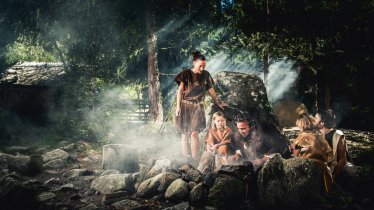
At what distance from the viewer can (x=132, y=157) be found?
24.5 ft

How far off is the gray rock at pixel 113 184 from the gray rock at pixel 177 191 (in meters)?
1.04

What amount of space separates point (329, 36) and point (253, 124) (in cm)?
645

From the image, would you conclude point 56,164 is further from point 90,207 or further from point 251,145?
point 251,145

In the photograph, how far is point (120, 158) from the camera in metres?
7.30

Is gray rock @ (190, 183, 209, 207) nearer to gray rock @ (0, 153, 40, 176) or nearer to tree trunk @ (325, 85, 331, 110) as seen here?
gray rock @ (0, 153, 40, 176)

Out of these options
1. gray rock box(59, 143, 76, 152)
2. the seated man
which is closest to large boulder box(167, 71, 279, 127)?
the seated man

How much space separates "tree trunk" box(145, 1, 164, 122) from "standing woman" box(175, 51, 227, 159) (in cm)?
682

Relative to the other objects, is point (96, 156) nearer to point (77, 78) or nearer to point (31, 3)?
point (77, 78)

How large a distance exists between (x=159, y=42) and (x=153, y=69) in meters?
3.61

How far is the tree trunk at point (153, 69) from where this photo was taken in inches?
514

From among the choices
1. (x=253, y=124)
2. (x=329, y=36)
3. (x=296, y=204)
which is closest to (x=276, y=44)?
(x=329, y=36)

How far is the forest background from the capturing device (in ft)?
38.4

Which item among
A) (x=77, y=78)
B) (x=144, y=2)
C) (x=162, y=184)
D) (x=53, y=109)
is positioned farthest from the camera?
(x=53, y=109)

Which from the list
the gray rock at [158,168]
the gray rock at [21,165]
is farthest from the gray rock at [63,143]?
the gray rock at [158,168]
